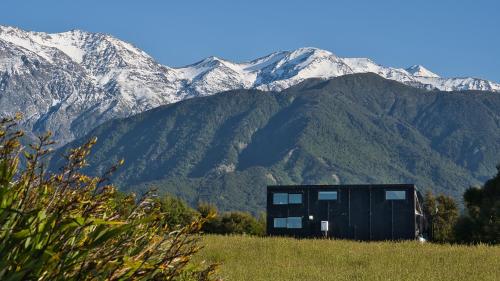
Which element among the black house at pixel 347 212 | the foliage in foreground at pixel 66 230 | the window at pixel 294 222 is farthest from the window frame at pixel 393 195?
the foliage in foreground at pixel 66 230

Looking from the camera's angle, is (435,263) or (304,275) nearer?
(304,275)

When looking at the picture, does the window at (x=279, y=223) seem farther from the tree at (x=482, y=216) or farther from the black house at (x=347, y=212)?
the tree at (x=482, y=216)

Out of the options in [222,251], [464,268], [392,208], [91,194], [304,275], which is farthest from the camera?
[392,208]

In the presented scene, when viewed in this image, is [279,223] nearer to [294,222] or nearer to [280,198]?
[294,222]

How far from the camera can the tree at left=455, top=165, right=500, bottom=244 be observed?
185 feet

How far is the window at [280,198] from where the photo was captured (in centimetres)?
9381

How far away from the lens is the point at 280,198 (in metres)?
94.4

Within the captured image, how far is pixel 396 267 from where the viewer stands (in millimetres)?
27000

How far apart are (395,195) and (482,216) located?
29926 millimetres

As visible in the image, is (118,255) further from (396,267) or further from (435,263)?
(435,263)

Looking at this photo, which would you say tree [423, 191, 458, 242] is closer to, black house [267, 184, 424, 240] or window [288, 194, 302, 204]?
black house [267, 184, 424, 240]

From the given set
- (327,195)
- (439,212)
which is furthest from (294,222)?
(439,212)

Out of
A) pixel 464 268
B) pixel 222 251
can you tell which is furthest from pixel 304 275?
pixel 222 251

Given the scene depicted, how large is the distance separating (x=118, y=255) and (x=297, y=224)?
8684 centimetres
